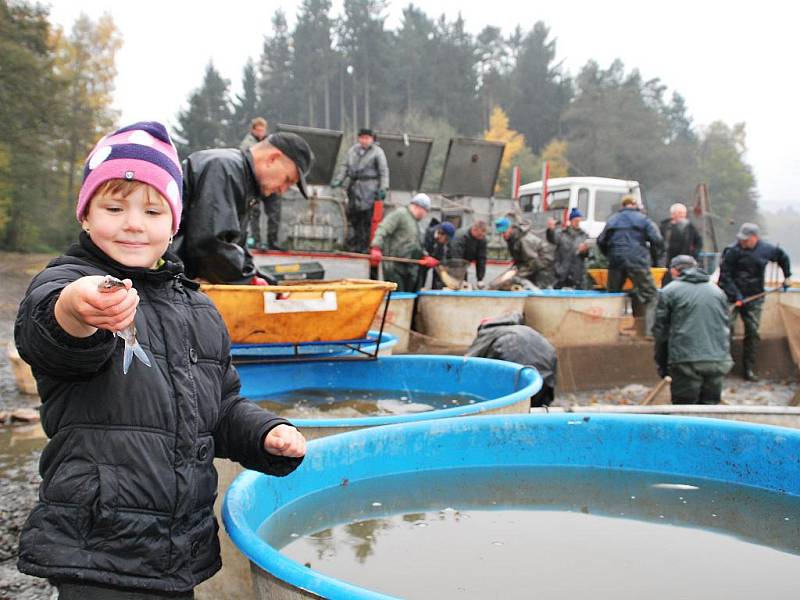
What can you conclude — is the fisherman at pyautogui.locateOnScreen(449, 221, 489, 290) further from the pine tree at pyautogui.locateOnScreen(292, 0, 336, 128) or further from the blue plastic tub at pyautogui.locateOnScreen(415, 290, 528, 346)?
the pine tree at pyautogui.locateOnScreen(292, 0, 336, 128)

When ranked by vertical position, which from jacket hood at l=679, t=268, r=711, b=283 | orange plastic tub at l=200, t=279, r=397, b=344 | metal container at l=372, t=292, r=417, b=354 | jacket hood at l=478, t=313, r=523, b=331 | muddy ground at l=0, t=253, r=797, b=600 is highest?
jacket hood at l=679, t=268, r=711, b=283

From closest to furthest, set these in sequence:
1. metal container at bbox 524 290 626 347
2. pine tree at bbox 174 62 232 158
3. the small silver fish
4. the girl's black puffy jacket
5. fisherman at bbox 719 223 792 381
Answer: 1. the small silver fish
2. the girl's black puffy jacket
3. metal container at bbox 524 290 626 347
4. fisherman at bbox 719 223 792 381
5. pine tree at bbox 174 62 232 158

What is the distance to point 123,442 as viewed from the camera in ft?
4.72

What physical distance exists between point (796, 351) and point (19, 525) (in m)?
8.02

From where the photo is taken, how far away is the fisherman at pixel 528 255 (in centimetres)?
1053

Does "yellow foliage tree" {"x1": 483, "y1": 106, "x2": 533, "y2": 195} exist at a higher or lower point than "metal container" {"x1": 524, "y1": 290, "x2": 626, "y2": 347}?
higher

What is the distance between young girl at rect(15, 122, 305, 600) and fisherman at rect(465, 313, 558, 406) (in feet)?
10.8

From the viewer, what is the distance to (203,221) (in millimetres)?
3742

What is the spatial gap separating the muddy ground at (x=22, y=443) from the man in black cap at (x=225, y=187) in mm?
1396

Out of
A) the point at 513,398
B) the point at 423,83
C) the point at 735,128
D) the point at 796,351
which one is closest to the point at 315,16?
the point at 423,83

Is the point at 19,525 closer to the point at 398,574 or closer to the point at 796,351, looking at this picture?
the point at 398,574

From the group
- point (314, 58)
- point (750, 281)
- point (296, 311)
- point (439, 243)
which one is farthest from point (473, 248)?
point (314, 58)

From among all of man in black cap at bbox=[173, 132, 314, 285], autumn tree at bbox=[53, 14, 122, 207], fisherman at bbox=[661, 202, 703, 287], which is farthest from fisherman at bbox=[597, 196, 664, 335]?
autumn tree at bbox=[53, 14, 122, 207]

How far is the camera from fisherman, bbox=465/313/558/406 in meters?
4.79
